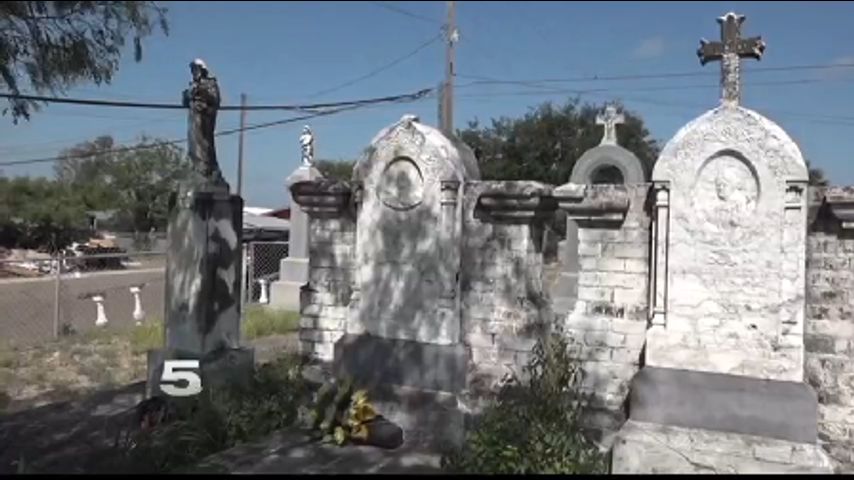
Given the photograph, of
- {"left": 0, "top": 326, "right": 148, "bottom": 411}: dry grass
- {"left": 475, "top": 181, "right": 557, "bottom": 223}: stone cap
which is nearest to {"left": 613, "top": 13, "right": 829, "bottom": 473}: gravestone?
{"left": 475, "top": 181, "right": 557, "bottom": 223}: stone cap

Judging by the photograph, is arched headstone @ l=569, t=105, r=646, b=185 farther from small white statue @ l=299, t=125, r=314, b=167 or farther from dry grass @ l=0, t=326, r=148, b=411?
dry grass @ l=0, t=326, r=148, b=411

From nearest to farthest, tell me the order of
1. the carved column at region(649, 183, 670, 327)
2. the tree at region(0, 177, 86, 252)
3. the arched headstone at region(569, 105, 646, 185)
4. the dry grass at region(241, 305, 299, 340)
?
the carved column at region(649, 183, 670, 327) < the dry grass at region(241, 305, 299, 340) < the arched headstone at region(569, 105, 646, 185) < the tree at region(0, 177, 86, 252)

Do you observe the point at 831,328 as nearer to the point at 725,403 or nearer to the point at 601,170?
the point at 725,403

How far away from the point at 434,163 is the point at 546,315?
1.62 metres

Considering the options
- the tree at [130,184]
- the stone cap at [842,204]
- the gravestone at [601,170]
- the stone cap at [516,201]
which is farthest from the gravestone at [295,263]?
the tree at [130,184]

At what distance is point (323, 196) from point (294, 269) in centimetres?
862

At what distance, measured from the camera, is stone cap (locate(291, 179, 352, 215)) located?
276 inches

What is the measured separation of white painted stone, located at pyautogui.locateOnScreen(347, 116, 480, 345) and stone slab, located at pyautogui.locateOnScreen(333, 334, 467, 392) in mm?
87

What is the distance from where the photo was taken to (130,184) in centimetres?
4738

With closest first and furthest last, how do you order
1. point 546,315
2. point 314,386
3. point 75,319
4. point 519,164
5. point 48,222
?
1. point 546,315
2. point 314,386
3. point 75,319
4. point 48,222
5. point 519,164

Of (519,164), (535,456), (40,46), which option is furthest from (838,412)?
(519,164)

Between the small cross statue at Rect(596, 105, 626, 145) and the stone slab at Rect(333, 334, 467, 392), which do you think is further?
the small cross statue at Rect(596, 105, 626, 145)

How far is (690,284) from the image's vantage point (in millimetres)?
5527

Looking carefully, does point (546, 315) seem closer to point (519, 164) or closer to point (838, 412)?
point (838, 412)
